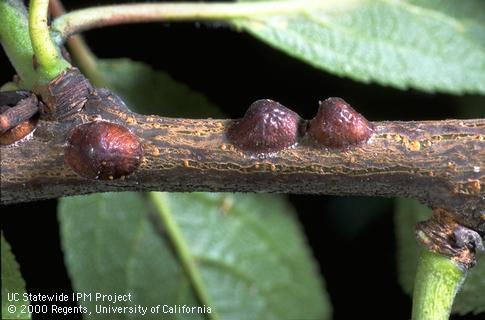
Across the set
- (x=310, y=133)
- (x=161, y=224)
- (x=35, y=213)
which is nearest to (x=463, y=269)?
(x=310, y=133)

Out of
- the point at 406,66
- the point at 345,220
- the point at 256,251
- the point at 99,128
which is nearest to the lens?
the point at 99,128

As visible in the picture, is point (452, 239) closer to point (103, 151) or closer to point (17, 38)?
point (103, 151)

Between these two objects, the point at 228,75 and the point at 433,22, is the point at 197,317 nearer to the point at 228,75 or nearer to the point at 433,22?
the point at 228,75

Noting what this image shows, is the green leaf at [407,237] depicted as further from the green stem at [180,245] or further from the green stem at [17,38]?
the green stem at [17,38]

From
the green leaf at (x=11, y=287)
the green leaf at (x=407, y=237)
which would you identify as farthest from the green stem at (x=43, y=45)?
the green leaf at (x=407, y=237)

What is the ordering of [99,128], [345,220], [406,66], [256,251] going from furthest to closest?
[345,220]
[256,251]
[406,66]
[99,128]

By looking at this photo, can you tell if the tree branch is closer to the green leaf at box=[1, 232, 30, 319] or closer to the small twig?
the small twig

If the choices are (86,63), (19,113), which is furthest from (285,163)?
(86,63)
